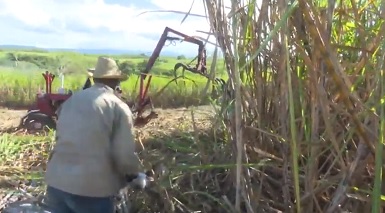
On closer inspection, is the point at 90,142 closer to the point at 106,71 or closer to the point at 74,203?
the point at 74,203

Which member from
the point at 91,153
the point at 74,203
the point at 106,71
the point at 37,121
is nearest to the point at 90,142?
the point at 91,153

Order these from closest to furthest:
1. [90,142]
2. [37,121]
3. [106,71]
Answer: [90,142] < [106,71] < [37,121]

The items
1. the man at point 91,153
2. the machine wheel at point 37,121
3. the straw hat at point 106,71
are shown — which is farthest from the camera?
the machine wheel at point 37,121

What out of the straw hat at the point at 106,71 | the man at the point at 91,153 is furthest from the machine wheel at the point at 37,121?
A: the man at the point at 91,153

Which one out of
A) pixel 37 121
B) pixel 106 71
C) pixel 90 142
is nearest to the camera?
pixel 90 142

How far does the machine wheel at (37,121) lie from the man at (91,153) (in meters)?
6.85

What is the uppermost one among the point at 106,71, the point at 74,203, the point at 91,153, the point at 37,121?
the point at 106,71

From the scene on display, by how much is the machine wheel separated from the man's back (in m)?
6.88

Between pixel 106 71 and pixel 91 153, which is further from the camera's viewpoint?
pixel 106 71

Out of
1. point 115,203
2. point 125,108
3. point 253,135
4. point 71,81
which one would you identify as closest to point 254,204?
point 253,135

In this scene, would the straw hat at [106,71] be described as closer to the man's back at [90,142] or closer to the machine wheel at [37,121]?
the man's back at [90,142]

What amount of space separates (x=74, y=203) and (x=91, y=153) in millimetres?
304

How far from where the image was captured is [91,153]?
3748 millimetres

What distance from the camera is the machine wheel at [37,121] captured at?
10.6 m
